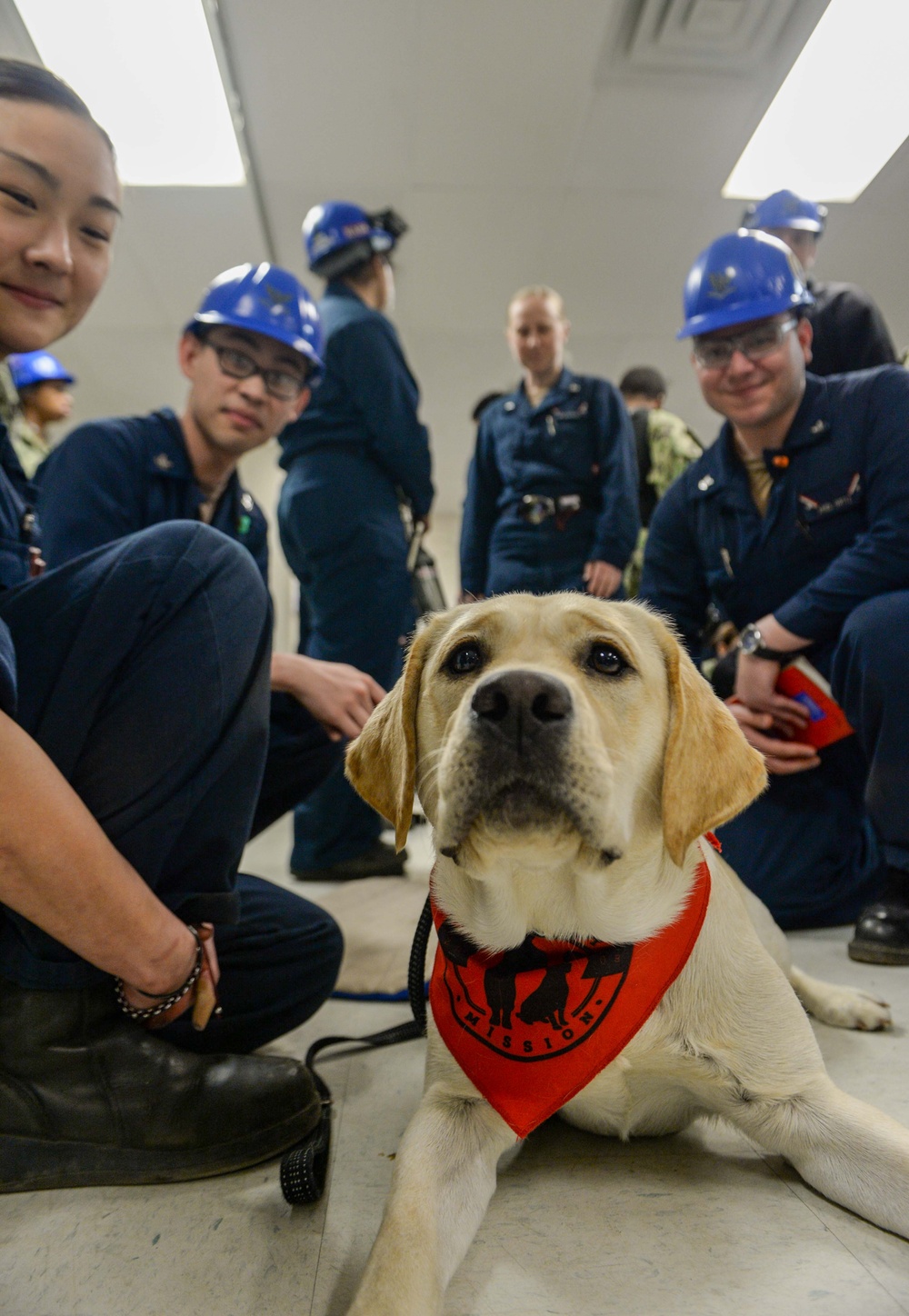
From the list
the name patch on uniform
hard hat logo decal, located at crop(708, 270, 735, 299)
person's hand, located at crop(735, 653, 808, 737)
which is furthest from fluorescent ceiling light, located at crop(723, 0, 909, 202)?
person's hand, located at crop(735, 653, 808, 737)

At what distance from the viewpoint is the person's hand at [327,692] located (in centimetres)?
175

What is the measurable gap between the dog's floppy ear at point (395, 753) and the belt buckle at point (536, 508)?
8.24 feet

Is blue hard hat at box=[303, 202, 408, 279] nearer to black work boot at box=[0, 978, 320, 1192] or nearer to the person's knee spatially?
the person's knee

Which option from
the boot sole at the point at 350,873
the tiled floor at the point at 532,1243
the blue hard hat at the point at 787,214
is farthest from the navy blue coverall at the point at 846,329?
the boot sole at the point at 350,873

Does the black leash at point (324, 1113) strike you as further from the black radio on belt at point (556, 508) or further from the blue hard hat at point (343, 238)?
the blue hard hat at point (343, 238)

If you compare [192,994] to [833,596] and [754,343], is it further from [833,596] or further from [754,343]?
[754,343]

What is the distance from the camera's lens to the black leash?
1002 mm

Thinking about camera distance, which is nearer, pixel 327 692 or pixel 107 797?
pixel 107 797

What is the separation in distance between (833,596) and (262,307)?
191cm

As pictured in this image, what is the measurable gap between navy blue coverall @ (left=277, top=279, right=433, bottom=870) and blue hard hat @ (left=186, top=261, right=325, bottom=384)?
70 cm

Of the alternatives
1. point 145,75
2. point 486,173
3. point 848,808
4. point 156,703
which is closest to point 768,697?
point 848,808

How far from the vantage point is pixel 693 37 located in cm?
340

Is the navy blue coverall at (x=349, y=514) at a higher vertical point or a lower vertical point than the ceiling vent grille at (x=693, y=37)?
lower

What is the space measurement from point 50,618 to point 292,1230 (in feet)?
3.04
